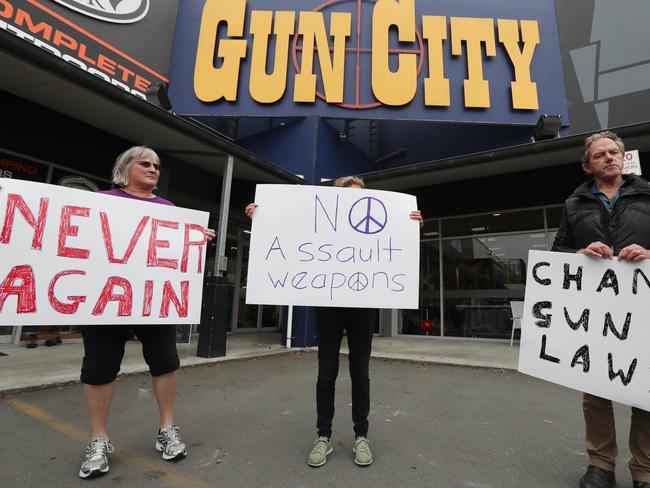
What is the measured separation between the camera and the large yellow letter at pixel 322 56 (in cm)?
891

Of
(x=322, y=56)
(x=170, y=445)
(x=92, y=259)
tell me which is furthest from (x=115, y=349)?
(x=322, y=56)

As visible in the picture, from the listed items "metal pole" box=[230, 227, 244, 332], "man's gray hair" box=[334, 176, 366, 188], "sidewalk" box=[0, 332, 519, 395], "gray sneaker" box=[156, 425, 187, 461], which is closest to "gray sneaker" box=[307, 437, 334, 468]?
"gray sneaker" box=[156, 425, 187, 461]

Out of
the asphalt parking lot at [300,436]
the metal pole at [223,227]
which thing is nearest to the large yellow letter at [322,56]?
the metal pole at [223,227]

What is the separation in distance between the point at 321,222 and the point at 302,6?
921 cm

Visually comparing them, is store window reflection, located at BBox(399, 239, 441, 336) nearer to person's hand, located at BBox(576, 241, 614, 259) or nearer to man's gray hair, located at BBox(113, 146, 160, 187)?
person's hand, located at BBox(576, 241, 614, 259)

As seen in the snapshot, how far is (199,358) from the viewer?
5625 millimetres

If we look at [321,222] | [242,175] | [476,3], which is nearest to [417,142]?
[476,3]

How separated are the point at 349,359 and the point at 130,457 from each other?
56.9 inches

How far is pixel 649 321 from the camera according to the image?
1904 millimetres

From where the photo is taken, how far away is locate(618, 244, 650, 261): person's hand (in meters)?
1.90

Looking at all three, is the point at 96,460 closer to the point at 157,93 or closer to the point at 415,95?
the point at 157,93

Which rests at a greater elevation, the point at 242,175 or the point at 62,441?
the point at 242,175

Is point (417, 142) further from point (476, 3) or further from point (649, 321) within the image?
point (649, 321)

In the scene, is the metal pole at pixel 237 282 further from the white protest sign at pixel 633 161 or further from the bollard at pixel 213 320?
the white protest sign at pixel 633 161
